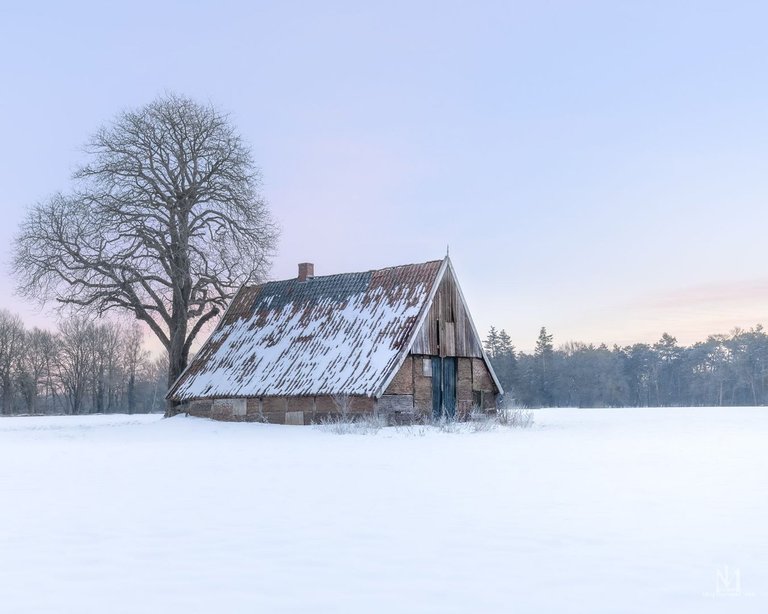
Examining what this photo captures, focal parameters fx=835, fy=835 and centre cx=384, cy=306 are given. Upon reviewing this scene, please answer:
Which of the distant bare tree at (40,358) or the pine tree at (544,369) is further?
the pine tree at (544,369)

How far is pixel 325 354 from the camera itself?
3219cm

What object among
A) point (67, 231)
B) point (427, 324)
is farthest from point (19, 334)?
point (427, 324)

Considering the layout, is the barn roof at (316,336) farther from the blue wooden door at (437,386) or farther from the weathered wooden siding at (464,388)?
the weathered wooden siding at (464,388)

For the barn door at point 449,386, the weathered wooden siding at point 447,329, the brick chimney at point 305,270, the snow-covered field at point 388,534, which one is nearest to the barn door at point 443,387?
the barn door at point 449,386

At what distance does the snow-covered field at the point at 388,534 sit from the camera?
6.13 m

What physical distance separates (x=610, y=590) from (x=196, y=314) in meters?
35.5

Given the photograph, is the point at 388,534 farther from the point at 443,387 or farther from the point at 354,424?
the point at 443,387

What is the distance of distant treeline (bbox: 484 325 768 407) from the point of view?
4028 inches

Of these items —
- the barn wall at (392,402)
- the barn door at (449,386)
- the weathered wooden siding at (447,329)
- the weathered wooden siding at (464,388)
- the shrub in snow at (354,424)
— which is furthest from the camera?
the weathered wooden siding at (464,388)

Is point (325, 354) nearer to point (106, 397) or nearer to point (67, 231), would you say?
point (67, 231)

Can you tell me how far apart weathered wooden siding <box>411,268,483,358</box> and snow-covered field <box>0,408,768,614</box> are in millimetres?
13944

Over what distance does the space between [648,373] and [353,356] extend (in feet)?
300

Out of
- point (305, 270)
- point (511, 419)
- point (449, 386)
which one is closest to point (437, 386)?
point (449, 386)

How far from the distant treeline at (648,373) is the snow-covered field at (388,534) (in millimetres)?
84214
